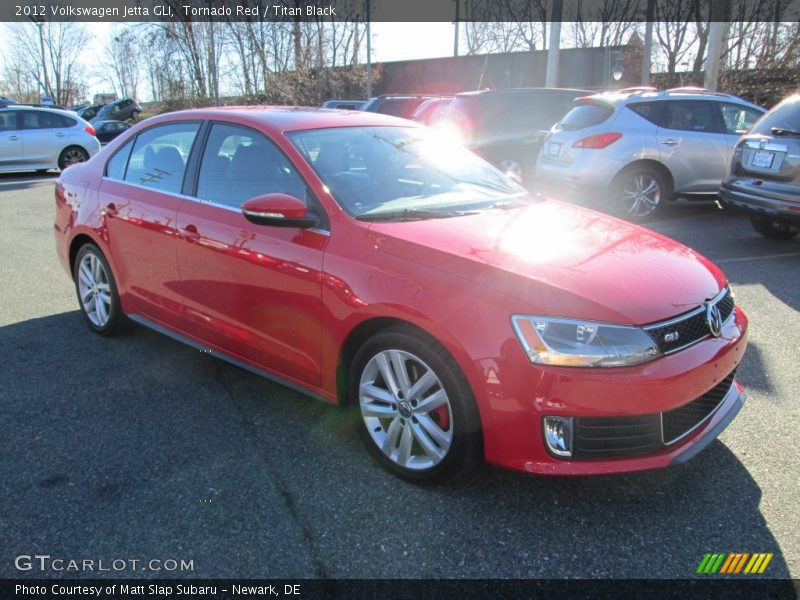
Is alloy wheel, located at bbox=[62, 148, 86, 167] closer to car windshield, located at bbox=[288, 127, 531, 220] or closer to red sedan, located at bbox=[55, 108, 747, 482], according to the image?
red sedan, located at bbox=[55, 108, 747, 482]

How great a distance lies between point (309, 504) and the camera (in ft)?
9.07

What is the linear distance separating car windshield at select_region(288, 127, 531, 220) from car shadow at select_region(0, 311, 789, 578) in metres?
1.16

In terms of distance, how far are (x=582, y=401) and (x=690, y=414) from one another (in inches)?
22.5

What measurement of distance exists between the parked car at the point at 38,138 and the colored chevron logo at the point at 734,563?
51.9ft

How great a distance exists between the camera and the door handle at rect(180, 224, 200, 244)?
3686 mm

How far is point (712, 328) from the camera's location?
2.79m

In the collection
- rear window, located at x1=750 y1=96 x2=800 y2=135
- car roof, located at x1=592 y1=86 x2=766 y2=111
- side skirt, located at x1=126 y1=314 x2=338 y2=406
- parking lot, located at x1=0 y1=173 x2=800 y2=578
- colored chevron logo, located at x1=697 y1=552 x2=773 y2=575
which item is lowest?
colored chevron logo, located at x1=697 y1=552 x2=773 y2=575

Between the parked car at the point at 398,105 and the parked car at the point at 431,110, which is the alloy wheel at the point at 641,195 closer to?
the parked car at the point at 431,110

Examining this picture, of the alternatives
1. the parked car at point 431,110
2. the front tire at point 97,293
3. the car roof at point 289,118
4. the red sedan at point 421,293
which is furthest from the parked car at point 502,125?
the front tire at point 97,293

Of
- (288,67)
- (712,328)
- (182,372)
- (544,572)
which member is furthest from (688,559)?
(288,67)

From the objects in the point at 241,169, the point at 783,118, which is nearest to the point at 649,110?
the point at 783,118

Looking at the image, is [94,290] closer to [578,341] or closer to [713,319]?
[578,341]

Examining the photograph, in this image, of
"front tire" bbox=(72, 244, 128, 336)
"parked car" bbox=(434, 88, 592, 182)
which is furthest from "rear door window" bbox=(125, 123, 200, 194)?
"parked car" bbox=(434, 88, 592, 182)

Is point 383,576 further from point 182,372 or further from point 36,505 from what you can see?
point 182,372
